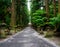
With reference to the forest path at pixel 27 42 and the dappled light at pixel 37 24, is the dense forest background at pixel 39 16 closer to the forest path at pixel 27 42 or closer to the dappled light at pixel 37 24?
the dappled light at pixel 37 24

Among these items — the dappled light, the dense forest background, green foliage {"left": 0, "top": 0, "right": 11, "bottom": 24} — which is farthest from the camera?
green foliage {"left": 0, "top": 0, "right": 11, "bottom": 24}

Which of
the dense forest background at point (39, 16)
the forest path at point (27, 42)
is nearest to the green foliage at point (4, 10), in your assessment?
the dense forest background at point (39, 16)

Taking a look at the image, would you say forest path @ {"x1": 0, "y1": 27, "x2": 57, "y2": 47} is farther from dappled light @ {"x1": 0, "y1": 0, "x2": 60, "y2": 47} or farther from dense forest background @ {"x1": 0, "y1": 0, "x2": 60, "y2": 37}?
dense forest background @ {"x1": 0, "y1": 0, "x2": 60, "y2": 37}

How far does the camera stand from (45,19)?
3362 cm

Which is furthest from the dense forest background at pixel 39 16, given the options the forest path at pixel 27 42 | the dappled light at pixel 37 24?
the forest path at pixel 27 42

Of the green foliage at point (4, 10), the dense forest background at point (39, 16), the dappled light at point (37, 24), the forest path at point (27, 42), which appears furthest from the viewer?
the green foliage at point (4, 10)

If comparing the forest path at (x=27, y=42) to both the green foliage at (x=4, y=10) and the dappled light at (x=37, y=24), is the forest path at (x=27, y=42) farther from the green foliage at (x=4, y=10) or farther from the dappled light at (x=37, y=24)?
the green foliage at (x=4, y=10)

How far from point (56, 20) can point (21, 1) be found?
123ft

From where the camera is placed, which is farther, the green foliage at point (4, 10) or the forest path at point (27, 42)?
the green foliage at point (4, 10)

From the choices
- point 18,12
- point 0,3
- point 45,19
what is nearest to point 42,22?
point 45,19

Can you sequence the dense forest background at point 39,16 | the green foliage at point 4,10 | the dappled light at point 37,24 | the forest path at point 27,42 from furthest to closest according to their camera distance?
Answer: 1. the green foliage at point 4,10
2. the dense forest background at point 39,16
3. the dappled light at point 37,24
4. the forest path at point 27,42

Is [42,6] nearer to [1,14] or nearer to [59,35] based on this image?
[1,14]

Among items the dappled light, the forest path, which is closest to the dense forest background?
the dappled light

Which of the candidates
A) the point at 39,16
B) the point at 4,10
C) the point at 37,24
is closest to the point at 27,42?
the point at 39,16
